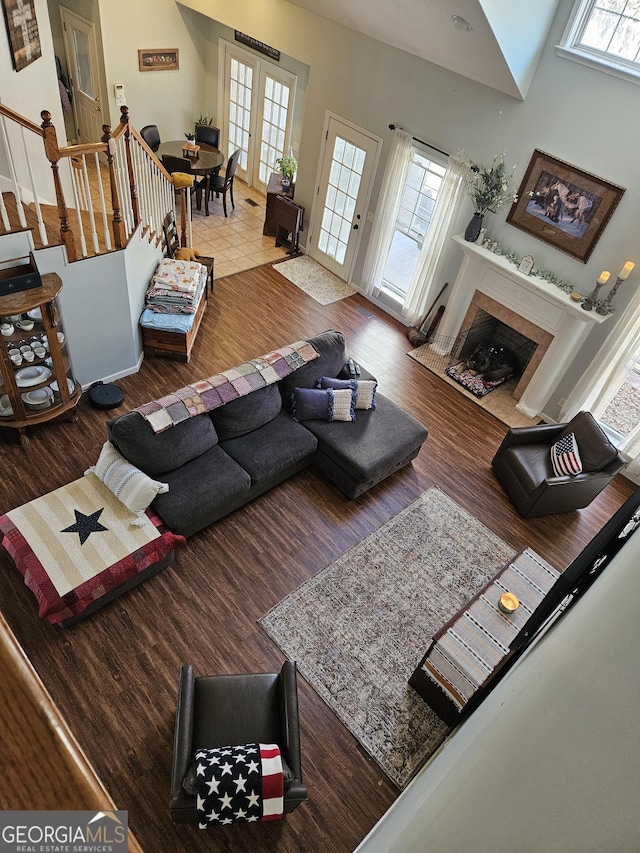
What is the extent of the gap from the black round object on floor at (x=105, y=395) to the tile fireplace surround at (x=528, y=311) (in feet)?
13.3

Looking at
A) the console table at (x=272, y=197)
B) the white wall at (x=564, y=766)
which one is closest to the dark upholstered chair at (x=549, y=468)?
the white wall at (x=564, y=766)

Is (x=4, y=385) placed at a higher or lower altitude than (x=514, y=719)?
lower

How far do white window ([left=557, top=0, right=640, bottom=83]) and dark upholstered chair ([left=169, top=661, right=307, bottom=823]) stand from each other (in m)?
5.61

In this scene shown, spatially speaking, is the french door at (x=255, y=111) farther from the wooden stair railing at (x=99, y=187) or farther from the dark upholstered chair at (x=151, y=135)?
the wooden stair railing at (x=99, y=187)

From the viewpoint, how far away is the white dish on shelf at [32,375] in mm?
4867

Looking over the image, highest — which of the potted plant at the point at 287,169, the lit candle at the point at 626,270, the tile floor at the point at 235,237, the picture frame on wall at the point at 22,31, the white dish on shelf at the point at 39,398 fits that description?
the picture frame on wall at the point at 22,31

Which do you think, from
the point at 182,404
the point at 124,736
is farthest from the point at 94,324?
the point at 124,736

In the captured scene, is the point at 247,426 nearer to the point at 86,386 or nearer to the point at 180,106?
the point at 86,386

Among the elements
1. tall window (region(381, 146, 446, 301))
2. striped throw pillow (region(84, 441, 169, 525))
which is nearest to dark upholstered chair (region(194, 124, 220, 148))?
tall window (region(381, 146, 446, 301))

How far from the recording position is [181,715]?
3236 millimetres

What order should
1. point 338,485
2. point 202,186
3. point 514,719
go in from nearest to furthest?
point 514,719 < point 338,485 < point 202,186

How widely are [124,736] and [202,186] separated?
8.08 meters

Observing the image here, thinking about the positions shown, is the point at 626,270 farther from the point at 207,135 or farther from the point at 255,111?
the point at 207,135

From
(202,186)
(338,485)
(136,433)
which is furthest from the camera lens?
(202,186)
